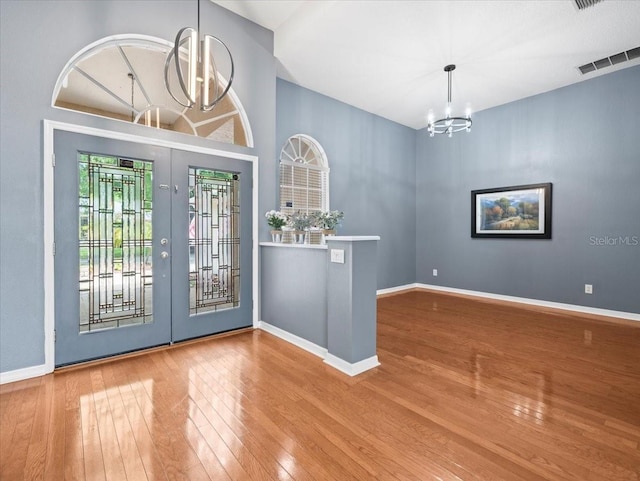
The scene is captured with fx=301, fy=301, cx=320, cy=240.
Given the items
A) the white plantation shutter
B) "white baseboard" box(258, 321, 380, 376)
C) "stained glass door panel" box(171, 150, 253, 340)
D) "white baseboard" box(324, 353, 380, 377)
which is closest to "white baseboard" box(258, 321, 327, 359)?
"white baseboard" box(258, 321, 380, 376)

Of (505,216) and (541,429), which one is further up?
(505,216)

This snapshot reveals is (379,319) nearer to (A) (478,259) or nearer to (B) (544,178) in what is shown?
(A) (478,259)

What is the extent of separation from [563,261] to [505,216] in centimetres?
113

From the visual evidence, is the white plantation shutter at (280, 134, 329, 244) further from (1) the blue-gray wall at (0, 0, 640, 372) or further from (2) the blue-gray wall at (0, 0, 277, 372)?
(2) the blue-gray wall at (0, 0, 277, 372)

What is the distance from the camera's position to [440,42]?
375cm

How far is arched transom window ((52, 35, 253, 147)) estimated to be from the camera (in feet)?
9.39

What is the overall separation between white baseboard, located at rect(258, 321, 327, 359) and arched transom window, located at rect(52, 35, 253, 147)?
243 cm

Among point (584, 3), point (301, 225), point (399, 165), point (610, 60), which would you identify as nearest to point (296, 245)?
point (301, 225)

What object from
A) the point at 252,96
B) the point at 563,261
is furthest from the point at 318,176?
the point at 563,261

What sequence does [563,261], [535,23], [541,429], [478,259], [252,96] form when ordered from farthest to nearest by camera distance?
1. [478,259]
2. [563,261]
3. [252,96]
4. [535,23]
5. [541,429]

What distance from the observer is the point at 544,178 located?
16.6 feet

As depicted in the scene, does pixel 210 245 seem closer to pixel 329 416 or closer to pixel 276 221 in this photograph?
pixel 276 221

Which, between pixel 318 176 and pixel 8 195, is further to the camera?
pixel 318 176

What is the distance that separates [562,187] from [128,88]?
6245mm
